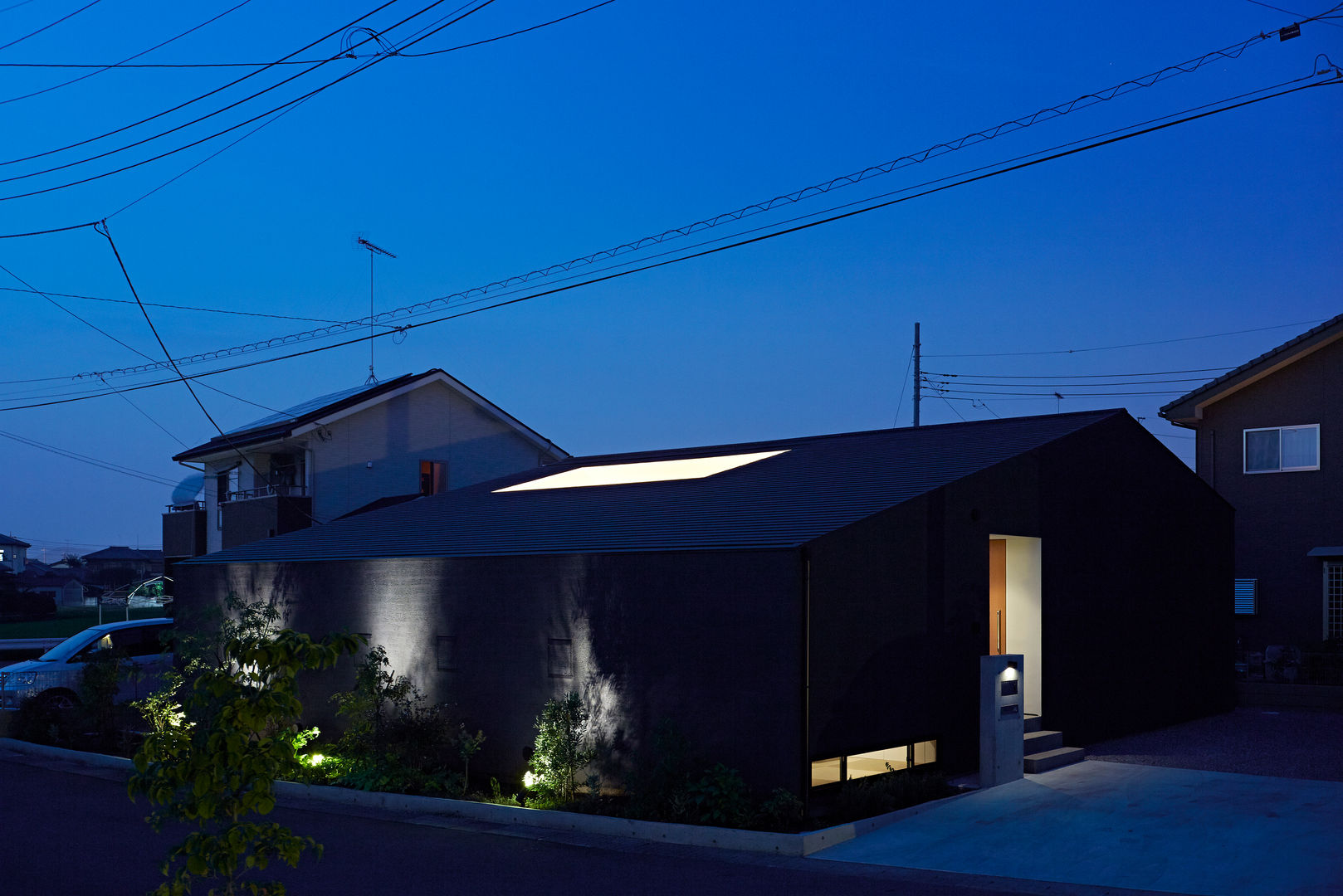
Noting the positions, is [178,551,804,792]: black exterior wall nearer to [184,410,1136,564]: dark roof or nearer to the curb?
[184,410,1136,564]: dark roof

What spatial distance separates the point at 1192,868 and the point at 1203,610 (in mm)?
8942

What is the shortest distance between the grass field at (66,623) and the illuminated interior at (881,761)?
3390cm

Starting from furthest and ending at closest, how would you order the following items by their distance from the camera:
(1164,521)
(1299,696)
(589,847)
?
(1299,696)
(1164,521)
(589,847)

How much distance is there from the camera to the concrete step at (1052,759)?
39.3ft

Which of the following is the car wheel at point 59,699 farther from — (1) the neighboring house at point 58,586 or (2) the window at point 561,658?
(1) the neighboring house at point 58,586

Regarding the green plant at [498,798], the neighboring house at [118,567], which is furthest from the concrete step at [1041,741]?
the neighboring house at [118,567]

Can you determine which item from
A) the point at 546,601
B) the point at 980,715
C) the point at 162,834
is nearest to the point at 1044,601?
the point at 980,715

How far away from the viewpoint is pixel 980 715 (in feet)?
38.3

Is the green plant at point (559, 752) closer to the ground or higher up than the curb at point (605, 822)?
higher up

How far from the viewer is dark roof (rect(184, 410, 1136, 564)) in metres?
11.8

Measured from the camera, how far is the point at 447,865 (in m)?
9.12

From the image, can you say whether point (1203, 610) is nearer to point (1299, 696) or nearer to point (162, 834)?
point (1299, 696)

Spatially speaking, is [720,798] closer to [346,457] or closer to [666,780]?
[666,780]

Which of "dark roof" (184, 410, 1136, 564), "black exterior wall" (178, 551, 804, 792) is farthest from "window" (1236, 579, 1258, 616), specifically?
"black exterior wall" (178, 551, 804, 792)
